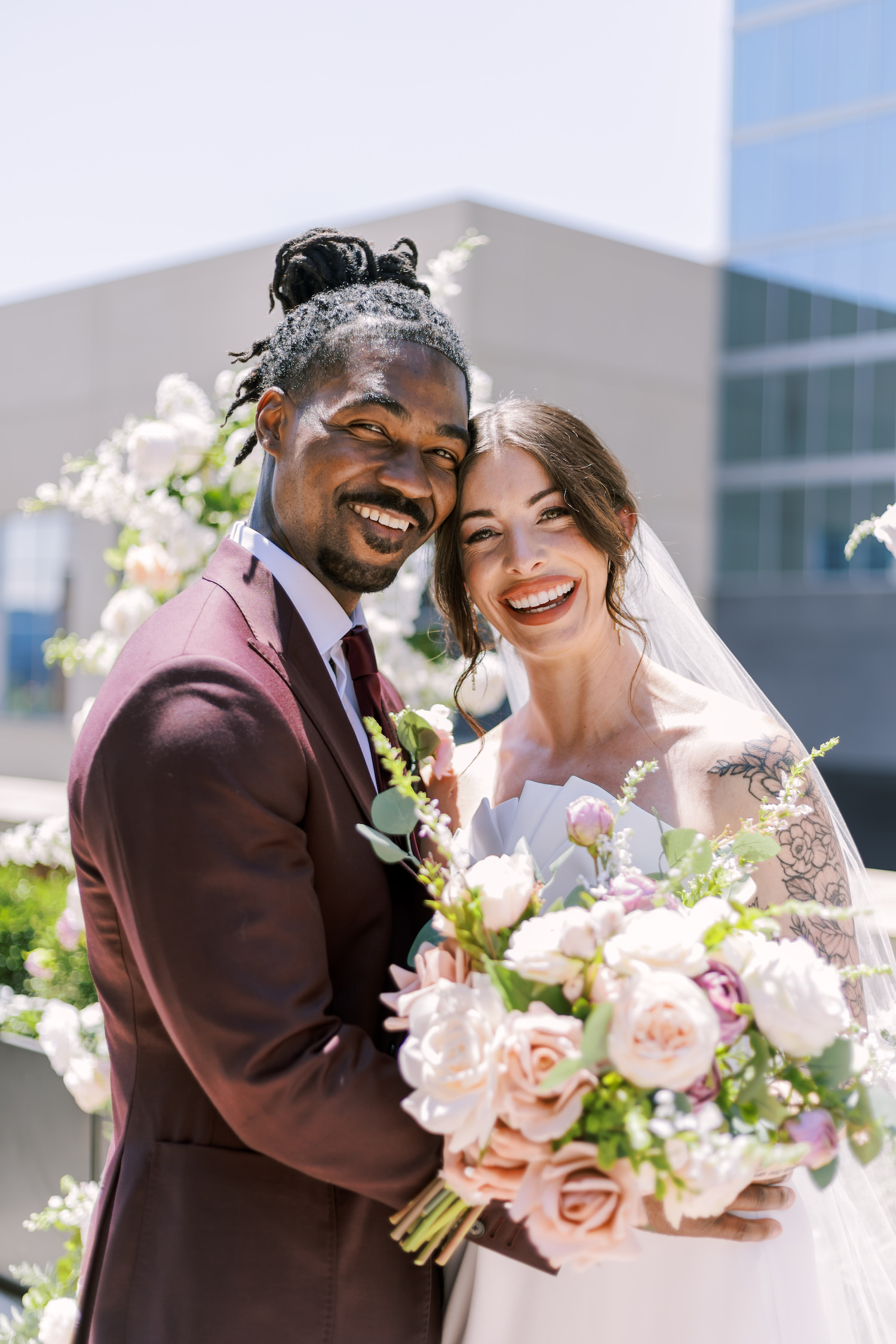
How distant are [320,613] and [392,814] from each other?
1.72 feet

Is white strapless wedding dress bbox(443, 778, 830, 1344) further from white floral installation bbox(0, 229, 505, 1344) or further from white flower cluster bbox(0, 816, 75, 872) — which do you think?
white flower cluster bbox(0, 816, 75, 872)

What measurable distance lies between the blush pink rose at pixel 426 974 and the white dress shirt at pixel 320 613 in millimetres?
410

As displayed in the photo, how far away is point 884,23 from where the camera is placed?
30000mm

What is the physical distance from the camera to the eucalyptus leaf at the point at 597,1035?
143 centimetres

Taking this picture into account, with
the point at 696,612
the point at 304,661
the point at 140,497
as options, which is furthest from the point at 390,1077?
the point at 140,497

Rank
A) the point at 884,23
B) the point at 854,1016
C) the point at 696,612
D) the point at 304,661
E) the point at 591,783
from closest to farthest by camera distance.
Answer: the point at 304,661 → the point at 854,1016 → the point at 591,783 → the point at 696,612 → the point at 884,23

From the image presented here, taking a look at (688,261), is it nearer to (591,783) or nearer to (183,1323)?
(591,783)

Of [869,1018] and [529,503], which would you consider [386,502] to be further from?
[869,1018]

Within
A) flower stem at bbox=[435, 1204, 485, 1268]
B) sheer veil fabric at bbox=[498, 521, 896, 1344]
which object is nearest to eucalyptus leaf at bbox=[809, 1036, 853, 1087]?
flower stem at bbox=[435, 1204, 485, 1268]

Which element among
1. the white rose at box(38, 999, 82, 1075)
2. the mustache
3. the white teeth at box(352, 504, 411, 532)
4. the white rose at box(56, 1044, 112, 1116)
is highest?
the mustache

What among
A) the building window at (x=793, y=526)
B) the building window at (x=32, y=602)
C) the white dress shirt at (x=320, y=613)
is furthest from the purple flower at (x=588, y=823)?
the building window at (x=793, y=526)

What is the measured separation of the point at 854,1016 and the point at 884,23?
3444cm

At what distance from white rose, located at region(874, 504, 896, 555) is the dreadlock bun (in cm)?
108

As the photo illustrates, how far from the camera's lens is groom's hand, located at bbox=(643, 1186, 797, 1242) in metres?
1.83
